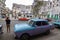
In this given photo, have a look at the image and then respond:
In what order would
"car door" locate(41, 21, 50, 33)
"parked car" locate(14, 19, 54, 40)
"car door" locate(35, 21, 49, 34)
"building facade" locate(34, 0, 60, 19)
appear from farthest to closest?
"building facade" locate(34, 0, 60, 19) → "car door" locate(41, 21, 50, 33) → "car door" locate(35, 21, 49, 34) → "parked car" locate(14, 19, 54, 40)

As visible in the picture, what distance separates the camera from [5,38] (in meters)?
11.8

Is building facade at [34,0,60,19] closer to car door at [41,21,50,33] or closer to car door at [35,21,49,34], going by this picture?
car door at [41,21,50,33]

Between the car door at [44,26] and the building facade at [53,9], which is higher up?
the building facade at [53,9]

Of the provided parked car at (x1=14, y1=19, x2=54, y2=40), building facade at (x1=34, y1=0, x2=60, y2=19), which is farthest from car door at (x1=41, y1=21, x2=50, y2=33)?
building facade at (x1=34, y1=0, x2=60, y2=19)

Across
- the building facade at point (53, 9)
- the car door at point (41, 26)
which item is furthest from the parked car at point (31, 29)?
the building facade at point (53, 9)

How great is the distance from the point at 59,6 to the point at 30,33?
39.8 m

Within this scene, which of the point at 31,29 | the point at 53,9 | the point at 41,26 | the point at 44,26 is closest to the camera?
the point at 31,29

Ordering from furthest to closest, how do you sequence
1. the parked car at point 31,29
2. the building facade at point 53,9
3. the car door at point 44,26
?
the building facade at point 53,9
the car door at point 44,26
the parked car at point 31,29

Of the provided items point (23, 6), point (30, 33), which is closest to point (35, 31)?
point (30, 33)

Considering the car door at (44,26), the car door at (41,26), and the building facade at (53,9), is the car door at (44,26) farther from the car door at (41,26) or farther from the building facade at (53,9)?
the building facade at (53,9)

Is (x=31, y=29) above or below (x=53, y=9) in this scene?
below

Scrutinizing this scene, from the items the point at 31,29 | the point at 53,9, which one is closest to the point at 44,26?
the point at 31,29

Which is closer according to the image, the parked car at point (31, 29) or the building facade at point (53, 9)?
the parked car at point (31, 29)

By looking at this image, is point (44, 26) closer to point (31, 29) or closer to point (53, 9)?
point (31, 29)
